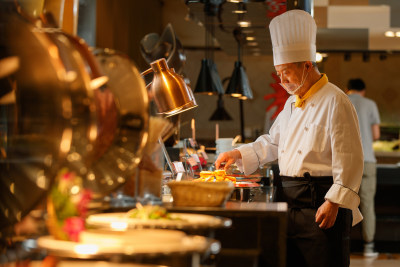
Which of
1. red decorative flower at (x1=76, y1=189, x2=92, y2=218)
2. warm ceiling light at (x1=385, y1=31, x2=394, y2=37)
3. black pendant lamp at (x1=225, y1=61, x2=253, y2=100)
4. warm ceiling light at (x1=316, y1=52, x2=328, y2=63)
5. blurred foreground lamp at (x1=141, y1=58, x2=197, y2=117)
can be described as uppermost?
warm ceiling light at (x1=385, y1=31, x2=394, y2=37)

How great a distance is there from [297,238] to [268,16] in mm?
3626

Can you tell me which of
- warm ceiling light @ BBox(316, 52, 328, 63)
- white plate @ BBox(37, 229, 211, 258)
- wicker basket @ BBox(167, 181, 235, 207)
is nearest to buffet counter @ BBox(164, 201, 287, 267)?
wicker basket @ BBox(167, 181, 235, 207)

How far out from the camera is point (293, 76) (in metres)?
3.54

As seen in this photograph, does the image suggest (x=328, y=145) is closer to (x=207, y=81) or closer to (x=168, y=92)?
(x=168, y=92)

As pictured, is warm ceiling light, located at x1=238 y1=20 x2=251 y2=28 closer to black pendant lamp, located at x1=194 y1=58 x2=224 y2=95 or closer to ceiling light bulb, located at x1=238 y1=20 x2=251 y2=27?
ceiling light bulb, located at x1=238 y1=20 x2=251 y2=27

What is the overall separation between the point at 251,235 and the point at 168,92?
76 cm

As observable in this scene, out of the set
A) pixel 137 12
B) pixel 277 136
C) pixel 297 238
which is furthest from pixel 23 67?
pixel 137 12

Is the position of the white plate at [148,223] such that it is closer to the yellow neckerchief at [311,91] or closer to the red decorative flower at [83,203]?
the red decorative flower at [83,203]

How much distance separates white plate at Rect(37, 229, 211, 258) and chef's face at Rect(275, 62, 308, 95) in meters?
1.87

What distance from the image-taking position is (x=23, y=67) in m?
1.30

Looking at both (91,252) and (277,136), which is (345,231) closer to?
(277,136)

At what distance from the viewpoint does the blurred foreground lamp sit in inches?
115

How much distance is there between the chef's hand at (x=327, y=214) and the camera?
10.7 feet

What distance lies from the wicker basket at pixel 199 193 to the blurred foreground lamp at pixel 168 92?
47cm
